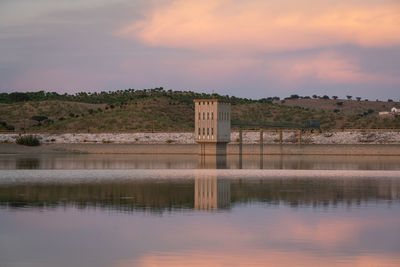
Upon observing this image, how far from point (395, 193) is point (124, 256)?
808 inches

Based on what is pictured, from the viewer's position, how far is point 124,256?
1680 cm

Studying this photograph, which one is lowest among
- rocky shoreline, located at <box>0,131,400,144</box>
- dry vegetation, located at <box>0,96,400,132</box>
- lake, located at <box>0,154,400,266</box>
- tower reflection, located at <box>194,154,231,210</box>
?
tower reflection, located at <box>194,154,231,210</box>

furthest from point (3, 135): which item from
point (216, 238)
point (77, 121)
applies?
point (216, 238)

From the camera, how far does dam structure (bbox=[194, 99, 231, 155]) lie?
92938mm

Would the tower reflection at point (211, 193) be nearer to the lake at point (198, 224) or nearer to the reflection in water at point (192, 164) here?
the lake at point (198, 224)

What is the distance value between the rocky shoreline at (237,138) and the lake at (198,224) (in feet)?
224

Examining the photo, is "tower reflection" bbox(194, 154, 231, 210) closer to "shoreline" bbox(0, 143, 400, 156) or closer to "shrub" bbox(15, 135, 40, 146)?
"shoreline" bbox(0, 143, 400, 156)

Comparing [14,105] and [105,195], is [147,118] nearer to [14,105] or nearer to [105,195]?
[14,105]

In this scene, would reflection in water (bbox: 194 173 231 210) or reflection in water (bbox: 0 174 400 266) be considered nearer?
reflection in water (bbox: 0 174 400 266)

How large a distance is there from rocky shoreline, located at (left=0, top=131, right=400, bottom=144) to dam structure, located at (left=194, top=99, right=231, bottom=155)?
15.1 m

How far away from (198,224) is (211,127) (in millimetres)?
71353

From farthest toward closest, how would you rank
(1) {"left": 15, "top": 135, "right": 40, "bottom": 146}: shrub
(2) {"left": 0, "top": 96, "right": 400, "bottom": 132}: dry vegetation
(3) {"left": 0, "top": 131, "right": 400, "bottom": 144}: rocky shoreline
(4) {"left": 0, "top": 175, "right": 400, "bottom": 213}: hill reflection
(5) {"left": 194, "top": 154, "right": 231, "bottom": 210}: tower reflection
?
(2) {"left": 0, "top": 96, "right": 400, "bottom": 132}: dry vegetation → (1) {"left": 15, "top": 135, "right": 40, "bottom": 146}: shrub → (3) {"left": 0, "top": 131, "right": 400, "bottom": 144}: rocky shoreline → (4) {"left": 0, "top": 175, "right": 400, "bottom": 213}: hill reflection → (5) {"left": 194, "top": 154, "right": 231, "bottom": 210}: tower reflection

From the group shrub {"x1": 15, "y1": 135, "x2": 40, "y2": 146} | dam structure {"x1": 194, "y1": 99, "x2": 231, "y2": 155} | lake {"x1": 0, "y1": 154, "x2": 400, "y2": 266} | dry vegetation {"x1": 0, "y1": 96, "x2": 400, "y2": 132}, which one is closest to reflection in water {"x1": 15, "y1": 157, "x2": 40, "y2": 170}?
lake {"x1": 0, "y1": 154, "x2": 400, "y2": 266}

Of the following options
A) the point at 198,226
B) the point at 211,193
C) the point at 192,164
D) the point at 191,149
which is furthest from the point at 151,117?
the point at 198,226
